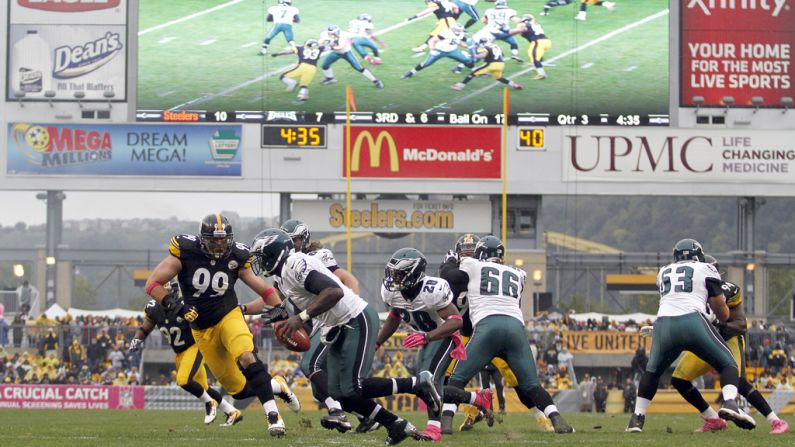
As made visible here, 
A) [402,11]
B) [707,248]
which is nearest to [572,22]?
[402,11]

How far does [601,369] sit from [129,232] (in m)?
69.0

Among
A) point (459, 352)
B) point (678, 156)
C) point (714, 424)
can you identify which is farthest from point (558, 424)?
point (678, 156)

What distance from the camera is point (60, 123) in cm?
3259

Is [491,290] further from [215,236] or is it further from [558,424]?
[215,236]

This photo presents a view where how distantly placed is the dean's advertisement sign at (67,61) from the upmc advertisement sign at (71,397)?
8.60 m

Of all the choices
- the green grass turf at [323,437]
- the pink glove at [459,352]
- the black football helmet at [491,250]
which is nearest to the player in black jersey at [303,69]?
the green grass turf at [323,437]

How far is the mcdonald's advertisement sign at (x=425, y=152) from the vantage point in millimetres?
32250

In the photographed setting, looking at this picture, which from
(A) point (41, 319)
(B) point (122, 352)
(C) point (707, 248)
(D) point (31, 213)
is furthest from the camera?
(D) point (31, 213)

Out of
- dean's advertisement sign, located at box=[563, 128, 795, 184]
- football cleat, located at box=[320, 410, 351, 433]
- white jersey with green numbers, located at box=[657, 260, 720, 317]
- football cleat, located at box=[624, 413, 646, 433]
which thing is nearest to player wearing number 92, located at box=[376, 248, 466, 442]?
football cleat, located at box=[320, 410, 351, 433]

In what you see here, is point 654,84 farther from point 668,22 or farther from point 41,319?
point 41,319

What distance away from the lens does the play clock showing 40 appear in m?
32.2

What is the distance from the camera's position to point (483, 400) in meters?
13.8

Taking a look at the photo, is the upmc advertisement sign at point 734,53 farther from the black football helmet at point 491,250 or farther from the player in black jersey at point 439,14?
the black football helmet at point 491,250

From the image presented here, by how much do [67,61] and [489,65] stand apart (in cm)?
1022
